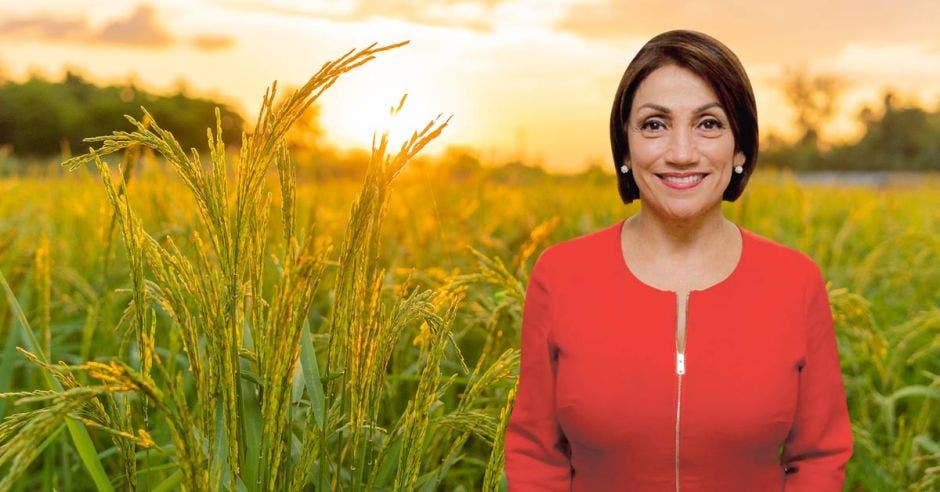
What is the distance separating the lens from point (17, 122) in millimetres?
45656

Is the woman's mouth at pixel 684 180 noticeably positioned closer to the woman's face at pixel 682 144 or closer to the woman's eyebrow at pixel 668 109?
A: the woman's face at pixel 682 144

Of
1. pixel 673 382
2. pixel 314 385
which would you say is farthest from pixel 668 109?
pixel 314 385

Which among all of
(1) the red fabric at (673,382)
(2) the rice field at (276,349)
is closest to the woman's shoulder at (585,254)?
(1) the red fabric at (673,382)

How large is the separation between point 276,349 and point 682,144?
2.87ft

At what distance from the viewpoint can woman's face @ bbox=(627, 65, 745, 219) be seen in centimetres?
163

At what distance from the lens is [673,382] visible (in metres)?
1.60

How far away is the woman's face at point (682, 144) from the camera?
1.63 metres

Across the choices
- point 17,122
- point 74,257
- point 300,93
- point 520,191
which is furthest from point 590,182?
point 17,122

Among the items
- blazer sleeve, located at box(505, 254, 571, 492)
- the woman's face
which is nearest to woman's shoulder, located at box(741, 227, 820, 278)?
the woman's face

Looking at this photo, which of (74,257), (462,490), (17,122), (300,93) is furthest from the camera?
(17,122)

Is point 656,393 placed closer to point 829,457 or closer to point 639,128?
point 829,457

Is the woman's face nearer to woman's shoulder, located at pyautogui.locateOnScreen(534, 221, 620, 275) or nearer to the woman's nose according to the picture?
the woman's nose

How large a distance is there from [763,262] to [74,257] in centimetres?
329

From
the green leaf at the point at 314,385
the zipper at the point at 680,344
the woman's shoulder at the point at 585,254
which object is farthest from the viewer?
the woman's shoulder at the point at 585,254
